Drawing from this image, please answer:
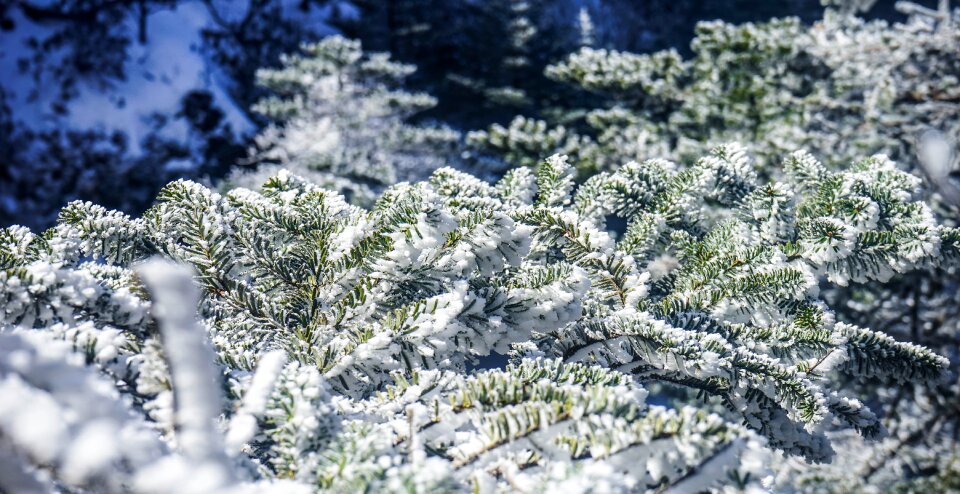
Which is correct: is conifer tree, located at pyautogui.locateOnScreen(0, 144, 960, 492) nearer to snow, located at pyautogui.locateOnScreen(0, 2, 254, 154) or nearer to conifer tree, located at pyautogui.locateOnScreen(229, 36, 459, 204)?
conifer tree, located at pyautogui.locateOnScreen(229, 36, 459, 204)

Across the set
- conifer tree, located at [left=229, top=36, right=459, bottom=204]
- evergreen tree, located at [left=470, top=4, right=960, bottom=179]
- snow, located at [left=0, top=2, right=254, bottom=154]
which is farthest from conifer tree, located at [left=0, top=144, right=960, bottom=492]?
snow, located at [left=0, top=2, right=254, bottom=154]

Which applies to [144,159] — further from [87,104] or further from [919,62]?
[919,62]

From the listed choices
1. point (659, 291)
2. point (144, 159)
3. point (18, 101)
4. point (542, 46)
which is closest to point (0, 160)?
point (18, 101)

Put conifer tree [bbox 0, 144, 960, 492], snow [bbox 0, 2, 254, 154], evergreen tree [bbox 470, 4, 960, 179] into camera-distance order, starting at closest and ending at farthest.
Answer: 1. conifer tree [bbox 0, 144, 960, 492]
2. evergreen tree [bbox 470, 4, 960, 179]
3. snow [bbox 0, 2, 254, 154]

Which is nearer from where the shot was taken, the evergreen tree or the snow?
the evergreen tree

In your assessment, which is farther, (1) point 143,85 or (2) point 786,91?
(1) point 143,85

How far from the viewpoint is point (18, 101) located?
1071 cm

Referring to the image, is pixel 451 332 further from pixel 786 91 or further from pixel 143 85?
pixel 143 85

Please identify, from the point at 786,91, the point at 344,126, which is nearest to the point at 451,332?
the point at 786,91

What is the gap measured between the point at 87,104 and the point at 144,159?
4.37 ft

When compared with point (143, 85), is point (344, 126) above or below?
below

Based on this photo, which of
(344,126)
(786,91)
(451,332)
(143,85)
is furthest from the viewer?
(143,85)

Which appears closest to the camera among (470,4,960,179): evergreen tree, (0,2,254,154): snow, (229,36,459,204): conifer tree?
(470,4,960,179): evergreen tree

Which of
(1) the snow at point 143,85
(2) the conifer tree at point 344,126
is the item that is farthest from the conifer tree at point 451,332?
(1) the snow at point 143,85
